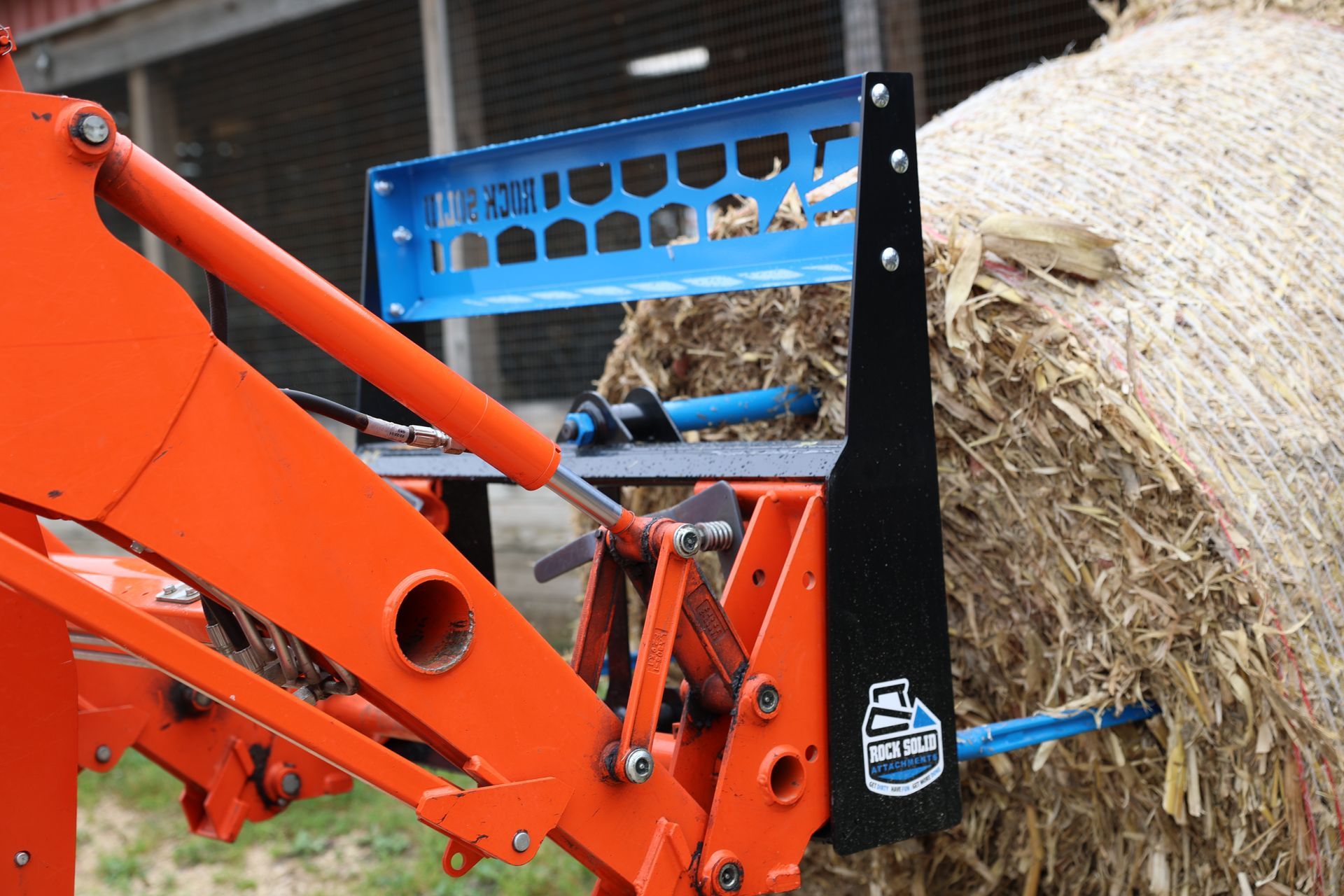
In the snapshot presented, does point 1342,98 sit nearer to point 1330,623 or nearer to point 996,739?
point 1330,623

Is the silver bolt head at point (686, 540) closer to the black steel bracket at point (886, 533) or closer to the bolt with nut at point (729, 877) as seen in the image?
the black steel bracket at point (886, 533)

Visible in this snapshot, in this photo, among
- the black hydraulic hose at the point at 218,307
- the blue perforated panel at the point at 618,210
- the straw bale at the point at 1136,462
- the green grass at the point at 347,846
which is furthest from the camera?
the green grass at the point at 347,846

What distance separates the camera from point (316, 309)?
1399 millimetres

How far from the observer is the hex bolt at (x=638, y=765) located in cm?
163

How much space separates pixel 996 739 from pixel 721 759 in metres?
0.64

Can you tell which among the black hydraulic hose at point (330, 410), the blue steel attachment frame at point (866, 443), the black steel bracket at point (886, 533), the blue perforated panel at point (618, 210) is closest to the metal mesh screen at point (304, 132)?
the blue perforated panel at point (618, 210)

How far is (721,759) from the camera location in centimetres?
180

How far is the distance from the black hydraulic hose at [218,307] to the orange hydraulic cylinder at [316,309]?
0.14m

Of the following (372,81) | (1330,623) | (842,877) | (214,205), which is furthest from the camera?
(372,81)

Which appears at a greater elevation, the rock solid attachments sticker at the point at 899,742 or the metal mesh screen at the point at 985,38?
the metal mesh screen at the point at 985,38

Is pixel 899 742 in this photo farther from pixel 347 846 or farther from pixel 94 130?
→ pixel 347 846

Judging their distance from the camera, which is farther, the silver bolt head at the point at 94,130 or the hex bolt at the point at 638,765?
the hex bolt at the point at 638,765

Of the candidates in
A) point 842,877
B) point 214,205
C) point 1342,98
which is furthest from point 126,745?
Result: point 1342,98

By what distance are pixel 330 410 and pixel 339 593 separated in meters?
0.36
